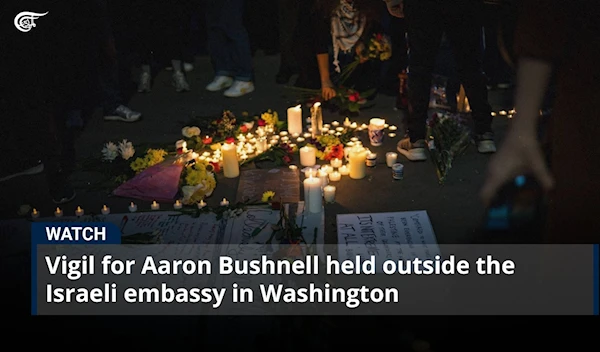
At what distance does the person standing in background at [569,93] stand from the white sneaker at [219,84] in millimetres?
3873

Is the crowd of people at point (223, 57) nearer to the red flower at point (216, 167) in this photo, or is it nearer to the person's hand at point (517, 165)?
the person's hand at point (517, 165)

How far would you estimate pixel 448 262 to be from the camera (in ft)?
9.96

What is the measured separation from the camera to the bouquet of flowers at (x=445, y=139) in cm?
411

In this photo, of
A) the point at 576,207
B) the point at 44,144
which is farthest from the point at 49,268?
the point at 576,207

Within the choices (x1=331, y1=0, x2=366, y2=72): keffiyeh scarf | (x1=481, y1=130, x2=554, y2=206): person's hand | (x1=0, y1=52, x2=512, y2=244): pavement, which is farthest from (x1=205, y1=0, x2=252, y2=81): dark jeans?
(x1=481, y1=130, x2=554, y2=206): person's hand

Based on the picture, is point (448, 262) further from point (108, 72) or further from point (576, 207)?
point (108, 72)

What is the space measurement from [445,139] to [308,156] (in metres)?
0.99

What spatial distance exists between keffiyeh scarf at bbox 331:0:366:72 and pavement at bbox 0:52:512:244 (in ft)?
2.02

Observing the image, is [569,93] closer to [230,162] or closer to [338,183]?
Answer: [338,183]

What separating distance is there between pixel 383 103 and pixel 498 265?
9.29 feet

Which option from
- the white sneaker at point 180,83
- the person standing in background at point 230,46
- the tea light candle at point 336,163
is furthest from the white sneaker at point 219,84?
the tea light candle at point 336,163

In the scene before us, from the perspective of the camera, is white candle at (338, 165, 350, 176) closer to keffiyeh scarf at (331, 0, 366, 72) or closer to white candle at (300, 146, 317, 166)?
white candle at (300, 146, 317, 166)

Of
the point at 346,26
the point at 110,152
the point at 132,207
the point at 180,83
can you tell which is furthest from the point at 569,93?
the point at 180,83

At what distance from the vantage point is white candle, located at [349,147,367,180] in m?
4.11
